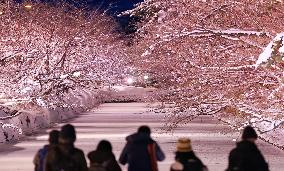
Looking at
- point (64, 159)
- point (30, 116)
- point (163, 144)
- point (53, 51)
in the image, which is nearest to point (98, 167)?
point (64, 159)

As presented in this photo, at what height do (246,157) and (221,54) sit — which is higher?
(221,54)

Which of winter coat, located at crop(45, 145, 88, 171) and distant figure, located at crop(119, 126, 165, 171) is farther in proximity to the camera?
distant figure, located at crop(119, 126, 165, 171)

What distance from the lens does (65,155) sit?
1116 centimetres

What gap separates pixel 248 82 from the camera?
77.1ft

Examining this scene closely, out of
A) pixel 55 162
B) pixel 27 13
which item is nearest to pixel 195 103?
pixel 55 162

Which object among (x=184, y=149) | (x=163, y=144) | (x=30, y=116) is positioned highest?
(x=30, y=116)

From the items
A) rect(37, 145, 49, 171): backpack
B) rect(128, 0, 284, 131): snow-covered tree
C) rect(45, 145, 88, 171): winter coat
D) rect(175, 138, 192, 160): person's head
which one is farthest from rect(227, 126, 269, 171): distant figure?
rect(128, 0, 284, 131): snow-covered tree

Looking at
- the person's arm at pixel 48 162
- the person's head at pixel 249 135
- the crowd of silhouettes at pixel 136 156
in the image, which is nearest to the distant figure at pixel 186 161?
the crowd of silhouettes at pixel 136 156

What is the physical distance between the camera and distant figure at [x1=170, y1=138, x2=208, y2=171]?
10.3 metres

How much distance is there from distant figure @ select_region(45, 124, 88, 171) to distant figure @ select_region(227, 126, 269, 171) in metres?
2.10

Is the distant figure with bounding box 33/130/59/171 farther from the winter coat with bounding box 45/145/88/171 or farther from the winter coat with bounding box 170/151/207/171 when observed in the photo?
the winter coat with bounding box 170/151/207/171

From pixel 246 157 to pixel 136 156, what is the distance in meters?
1.78

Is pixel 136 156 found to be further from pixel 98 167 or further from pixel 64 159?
pixel 64 159

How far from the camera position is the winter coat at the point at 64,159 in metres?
11.1
